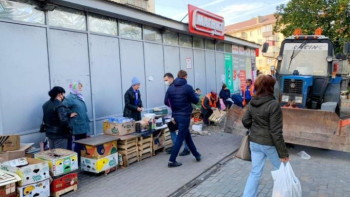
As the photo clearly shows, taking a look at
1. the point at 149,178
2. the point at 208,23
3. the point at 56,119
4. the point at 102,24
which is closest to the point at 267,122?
the point at 149,178

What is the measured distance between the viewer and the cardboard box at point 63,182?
15.1ft

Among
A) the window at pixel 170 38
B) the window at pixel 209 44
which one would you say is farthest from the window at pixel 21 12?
the window at pixel 209 44

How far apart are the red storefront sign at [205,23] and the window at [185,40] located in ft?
2.41

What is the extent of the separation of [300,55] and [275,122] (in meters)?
5.57

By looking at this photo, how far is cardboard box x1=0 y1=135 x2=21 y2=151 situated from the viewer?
4703 millimetres

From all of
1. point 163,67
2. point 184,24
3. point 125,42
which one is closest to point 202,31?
point 184,24

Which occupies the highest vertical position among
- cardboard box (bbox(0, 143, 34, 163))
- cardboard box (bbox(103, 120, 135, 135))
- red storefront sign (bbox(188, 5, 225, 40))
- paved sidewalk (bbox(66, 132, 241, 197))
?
red storefront sign (bbox(188, 5, 225, 40))

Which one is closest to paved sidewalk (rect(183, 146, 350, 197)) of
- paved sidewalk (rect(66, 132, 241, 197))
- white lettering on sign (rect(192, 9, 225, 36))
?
paved sidewalk (rect(66, 132, 241, 197))

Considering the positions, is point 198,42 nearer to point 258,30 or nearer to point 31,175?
point 31,175

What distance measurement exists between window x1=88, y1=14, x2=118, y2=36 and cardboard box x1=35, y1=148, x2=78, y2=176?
12.4ft

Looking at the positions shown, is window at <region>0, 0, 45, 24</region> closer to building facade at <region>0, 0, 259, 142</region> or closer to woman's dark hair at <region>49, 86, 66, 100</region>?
building facade at <region>0, 0, 259, 142</region>

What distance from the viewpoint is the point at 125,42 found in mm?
8664

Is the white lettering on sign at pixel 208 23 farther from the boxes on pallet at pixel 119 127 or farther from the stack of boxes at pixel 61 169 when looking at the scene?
the stack of boxes at pixel 61 169

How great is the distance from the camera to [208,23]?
465 inches
